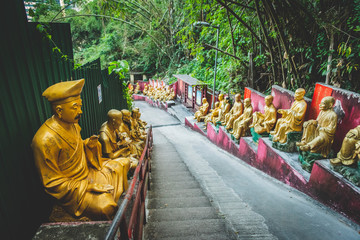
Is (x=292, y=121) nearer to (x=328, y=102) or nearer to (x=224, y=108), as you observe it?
(x=328, y=102)

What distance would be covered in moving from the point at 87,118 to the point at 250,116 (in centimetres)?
458

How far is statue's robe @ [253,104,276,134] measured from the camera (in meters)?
5.39

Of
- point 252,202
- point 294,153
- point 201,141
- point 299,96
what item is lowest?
point 201,141

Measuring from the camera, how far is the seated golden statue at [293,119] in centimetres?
447

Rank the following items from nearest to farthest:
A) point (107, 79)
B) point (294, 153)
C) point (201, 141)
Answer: point (294, 153) → point (107, 79) → point (201, 141)

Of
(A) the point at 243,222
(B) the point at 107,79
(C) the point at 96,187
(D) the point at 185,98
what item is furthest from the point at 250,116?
(D) the point at 185,98

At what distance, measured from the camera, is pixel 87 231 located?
2.22 m

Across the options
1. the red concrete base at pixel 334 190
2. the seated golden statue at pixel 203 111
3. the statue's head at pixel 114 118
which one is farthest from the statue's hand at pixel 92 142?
the seated golden statue at pixel 203 111

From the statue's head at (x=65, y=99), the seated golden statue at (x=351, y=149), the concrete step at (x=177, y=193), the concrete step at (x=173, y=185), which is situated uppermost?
the statue's head at (x=65, y=99)

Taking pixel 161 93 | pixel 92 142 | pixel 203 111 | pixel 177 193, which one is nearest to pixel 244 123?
pixel 177 193

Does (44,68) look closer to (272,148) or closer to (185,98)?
(272,148)

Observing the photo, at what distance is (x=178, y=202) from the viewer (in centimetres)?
352

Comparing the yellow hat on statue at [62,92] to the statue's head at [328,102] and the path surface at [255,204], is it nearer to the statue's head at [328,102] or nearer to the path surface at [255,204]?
the path surface at [255,204]

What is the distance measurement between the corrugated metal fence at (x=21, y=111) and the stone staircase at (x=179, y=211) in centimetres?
147
